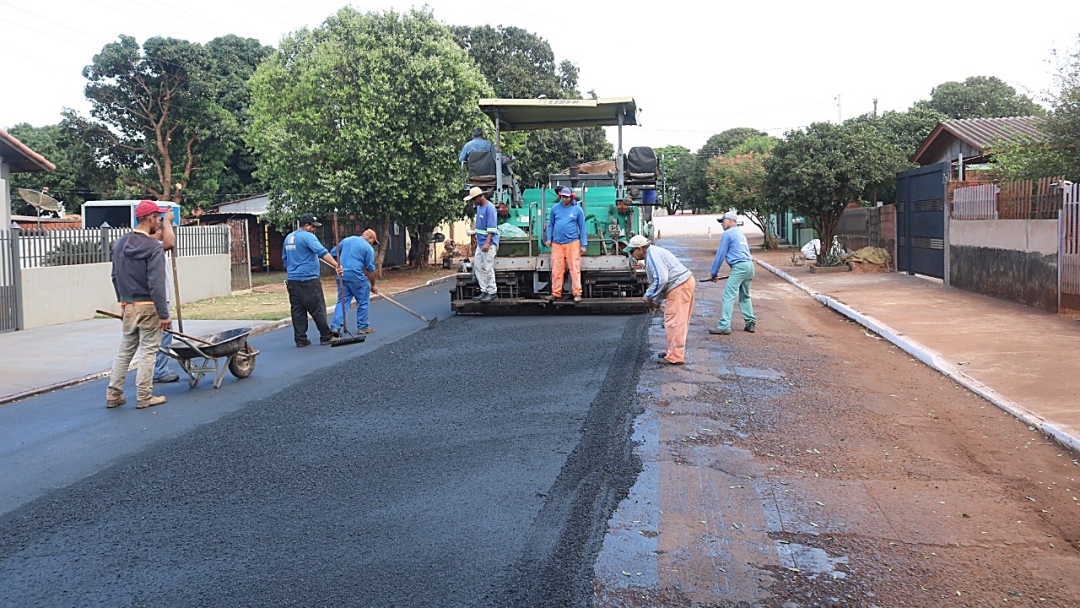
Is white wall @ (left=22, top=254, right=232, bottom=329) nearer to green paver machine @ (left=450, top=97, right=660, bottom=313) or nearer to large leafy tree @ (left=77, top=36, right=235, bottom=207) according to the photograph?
green paver machine @ (left=450, top=97, right=660, bottom=313)

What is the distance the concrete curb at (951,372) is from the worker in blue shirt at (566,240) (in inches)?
164

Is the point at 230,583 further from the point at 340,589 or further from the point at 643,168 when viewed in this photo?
the point at 643,168

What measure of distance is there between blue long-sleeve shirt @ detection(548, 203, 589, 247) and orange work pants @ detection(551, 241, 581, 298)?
78mm

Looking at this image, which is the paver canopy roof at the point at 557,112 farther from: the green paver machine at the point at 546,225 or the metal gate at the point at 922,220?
the metal gate at the point at 922,220

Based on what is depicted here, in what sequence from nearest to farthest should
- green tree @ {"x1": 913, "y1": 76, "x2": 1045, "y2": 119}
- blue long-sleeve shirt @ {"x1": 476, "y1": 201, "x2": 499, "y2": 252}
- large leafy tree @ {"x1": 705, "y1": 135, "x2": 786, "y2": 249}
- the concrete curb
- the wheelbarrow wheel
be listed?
1. the concrete curb
2. the wheelbarrow wheel
3. blue long-sleeve shirt @ {"x1": 476, "y1": 201, "x2": 499, "y2": 252}
4. large leafy tree @ {"x1": 705, "y1": 135, "x2": 786, "y2": 249}
5. green tree @ {"x1": 913, "y1": 76, "x2": 1045, "y2": 119}

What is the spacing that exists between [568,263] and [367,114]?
10876 millimetres

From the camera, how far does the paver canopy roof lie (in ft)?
47.6

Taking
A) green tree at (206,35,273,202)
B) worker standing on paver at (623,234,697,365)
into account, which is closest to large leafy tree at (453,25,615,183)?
green tree at (206,35,273,202)

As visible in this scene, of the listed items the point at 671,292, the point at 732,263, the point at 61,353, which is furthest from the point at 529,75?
the point at 671,292

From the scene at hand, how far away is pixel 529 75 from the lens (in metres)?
38.3

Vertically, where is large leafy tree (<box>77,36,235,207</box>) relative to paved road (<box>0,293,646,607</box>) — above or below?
above

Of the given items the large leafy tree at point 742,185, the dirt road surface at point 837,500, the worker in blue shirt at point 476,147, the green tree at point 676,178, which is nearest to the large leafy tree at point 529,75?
the large leafy tree at point 742,185

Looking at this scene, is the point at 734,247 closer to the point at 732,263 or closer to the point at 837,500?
the point at 732,263

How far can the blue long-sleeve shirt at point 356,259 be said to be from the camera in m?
12.6
